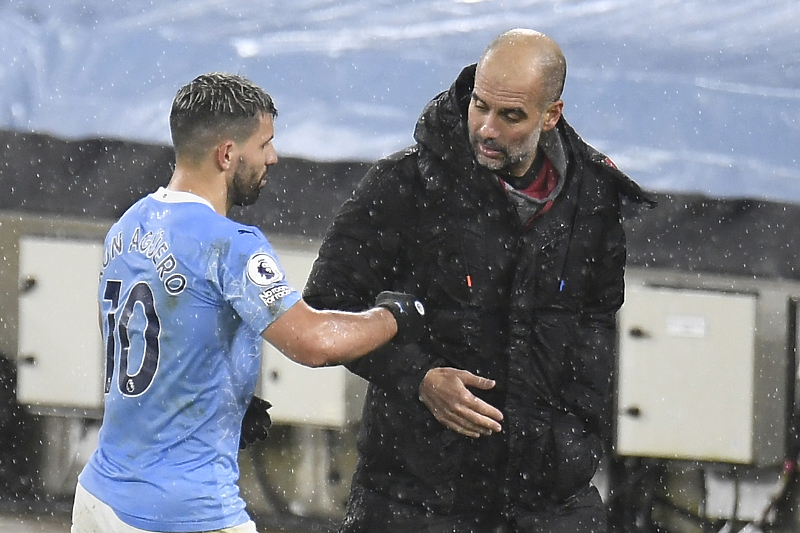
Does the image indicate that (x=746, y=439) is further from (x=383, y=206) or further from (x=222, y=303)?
(x=222, y=303)

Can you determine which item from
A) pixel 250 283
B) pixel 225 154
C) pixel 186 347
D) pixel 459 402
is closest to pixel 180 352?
pixel 186 347

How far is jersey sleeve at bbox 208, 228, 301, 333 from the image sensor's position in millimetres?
2098

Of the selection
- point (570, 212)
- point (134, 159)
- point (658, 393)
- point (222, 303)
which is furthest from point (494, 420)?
point (134, 159)

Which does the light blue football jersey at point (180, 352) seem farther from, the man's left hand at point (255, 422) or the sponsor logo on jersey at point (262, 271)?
the man's left hand at point (255, 422)

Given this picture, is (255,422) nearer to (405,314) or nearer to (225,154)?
(405,314)

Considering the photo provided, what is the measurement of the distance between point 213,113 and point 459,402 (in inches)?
34.1

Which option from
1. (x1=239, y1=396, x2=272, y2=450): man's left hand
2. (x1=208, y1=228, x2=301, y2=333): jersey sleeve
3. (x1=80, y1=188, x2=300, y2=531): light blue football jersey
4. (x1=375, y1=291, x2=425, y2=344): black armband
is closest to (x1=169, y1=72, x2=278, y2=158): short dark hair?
(x1=80, y1=188, x2=300, y2=531): light blue football jersey

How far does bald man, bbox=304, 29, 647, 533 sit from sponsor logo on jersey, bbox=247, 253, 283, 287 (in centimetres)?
56

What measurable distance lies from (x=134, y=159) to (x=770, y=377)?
3329mm

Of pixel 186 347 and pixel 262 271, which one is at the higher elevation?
pixel 262 271

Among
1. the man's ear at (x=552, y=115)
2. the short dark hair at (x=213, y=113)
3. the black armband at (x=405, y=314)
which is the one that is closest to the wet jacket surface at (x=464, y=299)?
the man's ear at (x=552, y=115)

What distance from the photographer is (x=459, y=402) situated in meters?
2.62

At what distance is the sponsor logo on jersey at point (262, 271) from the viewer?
2100 mm

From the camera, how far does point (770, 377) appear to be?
554 centimetres
